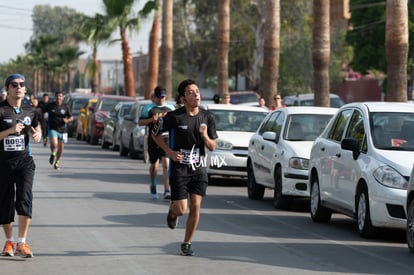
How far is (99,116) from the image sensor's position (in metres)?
41.4

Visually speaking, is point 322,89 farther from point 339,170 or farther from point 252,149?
point 339,170

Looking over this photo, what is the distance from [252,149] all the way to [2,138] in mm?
8968

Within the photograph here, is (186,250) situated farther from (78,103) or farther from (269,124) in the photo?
(78,103)

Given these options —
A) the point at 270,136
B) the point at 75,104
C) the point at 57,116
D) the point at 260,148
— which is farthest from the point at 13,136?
the point at 75,104

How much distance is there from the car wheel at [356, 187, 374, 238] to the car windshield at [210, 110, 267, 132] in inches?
375

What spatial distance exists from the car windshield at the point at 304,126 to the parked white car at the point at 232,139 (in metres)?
2.99

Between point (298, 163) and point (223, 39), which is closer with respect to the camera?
point (298, 163)

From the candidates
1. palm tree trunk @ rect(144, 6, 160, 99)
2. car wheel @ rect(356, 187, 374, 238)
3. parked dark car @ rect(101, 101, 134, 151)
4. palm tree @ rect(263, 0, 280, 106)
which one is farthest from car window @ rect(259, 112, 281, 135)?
palm tree trunk @ rect(144, 6, 160, 99)

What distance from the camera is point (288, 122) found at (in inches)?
745

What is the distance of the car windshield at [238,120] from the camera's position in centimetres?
2348

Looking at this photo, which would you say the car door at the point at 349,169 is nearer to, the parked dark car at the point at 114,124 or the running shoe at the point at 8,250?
the running shoe at the point at 8,250

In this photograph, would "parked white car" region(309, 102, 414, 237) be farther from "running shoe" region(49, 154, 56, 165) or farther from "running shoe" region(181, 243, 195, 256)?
"running shoe" region(49, 154, 56, 165)

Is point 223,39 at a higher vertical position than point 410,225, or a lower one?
higher

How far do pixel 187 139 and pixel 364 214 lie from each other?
2.87 meters
